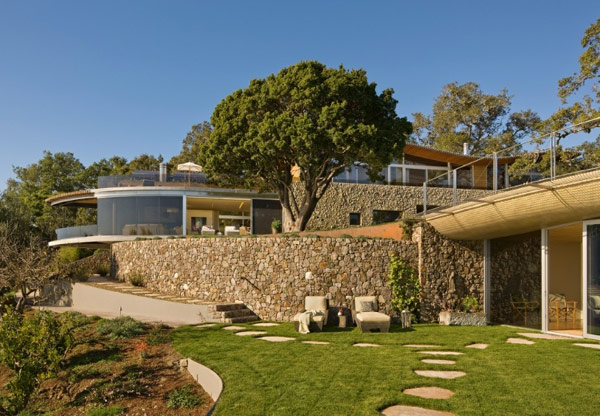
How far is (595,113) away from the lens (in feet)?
64.6

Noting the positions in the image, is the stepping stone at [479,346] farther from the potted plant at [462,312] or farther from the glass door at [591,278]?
the potted plant at [462,312]

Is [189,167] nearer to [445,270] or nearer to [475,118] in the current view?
[445,270]

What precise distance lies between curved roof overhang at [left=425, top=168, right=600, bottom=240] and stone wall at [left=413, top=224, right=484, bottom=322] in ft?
1.23

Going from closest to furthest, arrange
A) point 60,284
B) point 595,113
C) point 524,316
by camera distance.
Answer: point 524,316 → point 60,284 → point 595,113

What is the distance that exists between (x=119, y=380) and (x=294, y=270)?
22.8ft

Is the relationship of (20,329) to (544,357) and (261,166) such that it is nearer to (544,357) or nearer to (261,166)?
(544,357)

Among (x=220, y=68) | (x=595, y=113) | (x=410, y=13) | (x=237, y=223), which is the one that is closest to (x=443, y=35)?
(x=410, y=13)

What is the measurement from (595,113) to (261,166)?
14.3 m

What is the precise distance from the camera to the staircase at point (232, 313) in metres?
13.8

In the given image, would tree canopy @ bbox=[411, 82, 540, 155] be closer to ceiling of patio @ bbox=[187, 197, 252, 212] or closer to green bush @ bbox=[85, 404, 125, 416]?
ceiling of patio @ bbox=[187, 197, 252, 212]

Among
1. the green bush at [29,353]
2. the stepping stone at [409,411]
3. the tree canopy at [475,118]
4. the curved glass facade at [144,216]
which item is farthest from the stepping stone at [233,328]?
the tree canopy at [475,118]

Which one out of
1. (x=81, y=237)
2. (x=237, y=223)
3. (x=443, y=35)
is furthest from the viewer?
(x=237, y=223)

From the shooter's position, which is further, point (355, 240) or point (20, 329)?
point (355, 240)

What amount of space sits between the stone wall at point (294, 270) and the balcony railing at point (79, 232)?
11.9m
